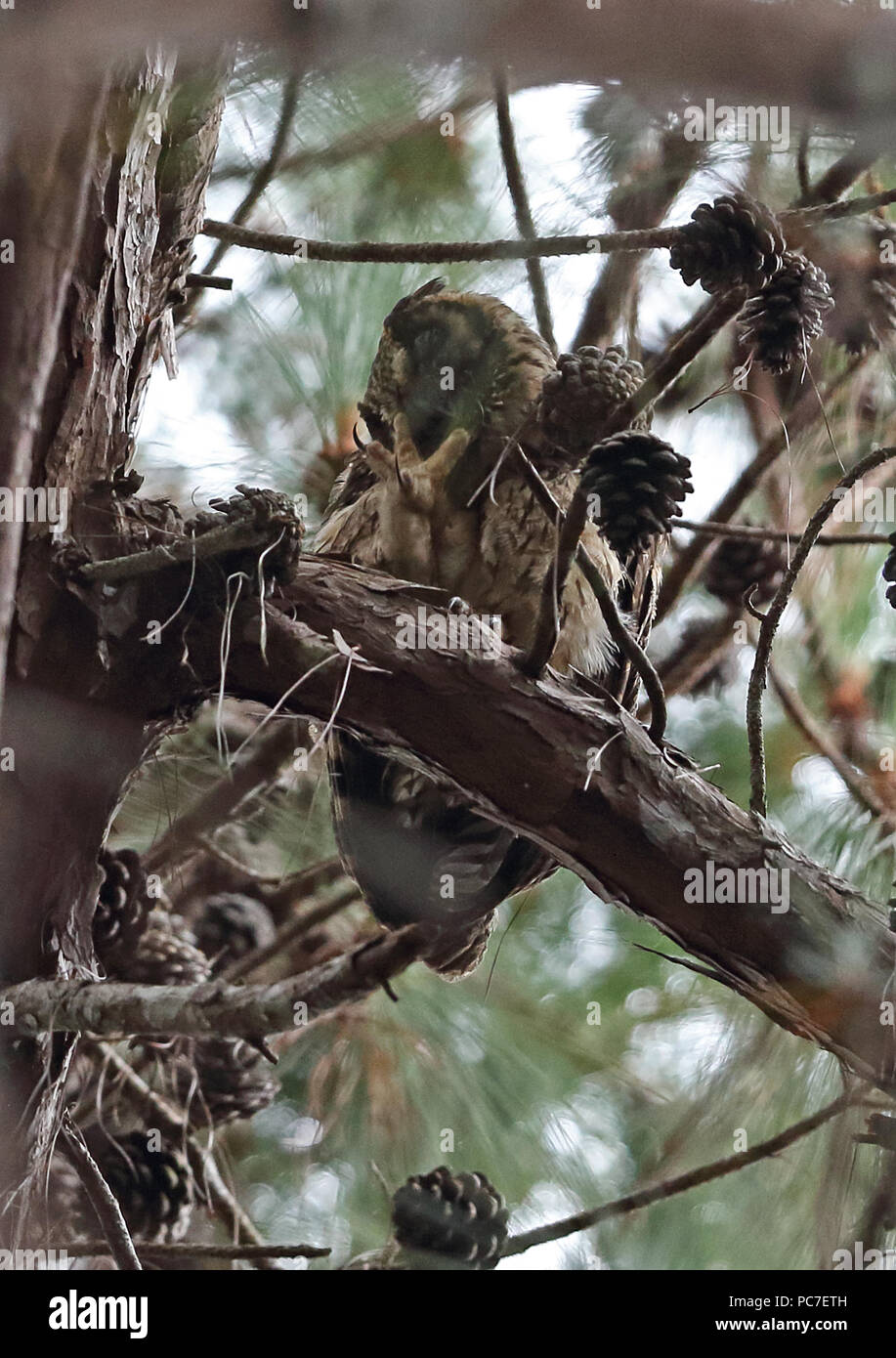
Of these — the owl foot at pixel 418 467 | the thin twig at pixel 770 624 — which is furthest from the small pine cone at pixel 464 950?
the owl foot at pixel 418 467

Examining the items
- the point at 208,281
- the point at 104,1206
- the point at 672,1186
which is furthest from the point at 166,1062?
the point at 208,281

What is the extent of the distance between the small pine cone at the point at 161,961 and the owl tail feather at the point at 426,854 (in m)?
0.19

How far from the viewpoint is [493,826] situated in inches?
49.1

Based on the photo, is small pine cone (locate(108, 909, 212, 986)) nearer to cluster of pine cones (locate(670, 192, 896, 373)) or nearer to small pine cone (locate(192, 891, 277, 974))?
small pine cone (locate(192, 891, 277, 974))

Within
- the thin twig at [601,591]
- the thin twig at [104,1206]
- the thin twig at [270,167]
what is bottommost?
the thin twig at [104,1206]

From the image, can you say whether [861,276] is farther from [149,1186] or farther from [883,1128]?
[149,1186]

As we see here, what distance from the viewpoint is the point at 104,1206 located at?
1.02 m

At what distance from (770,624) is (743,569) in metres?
0.51

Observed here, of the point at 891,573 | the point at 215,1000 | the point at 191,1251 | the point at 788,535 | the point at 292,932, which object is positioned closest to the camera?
the point at 215,1000

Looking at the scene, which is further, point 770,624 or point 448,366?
point 448,366

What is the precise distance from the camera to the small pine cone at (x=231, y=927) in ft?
5.05

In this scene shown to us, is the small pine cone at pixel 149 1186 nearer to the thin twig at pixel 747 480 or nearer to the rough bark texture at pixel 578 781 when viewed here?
the rough bark texture at pixel 578 781

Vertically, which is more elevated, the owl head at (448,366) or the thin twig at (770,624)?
the owl head at (448,366)

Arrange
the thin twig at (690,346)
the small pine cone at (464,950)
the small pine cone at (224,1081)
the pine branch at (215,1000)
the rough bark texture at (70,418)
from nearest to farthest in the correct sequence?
the pine branch at (215,1000) → the thin twig at (690,346) → the rough bark texture at (70,418) → the small pine cone at (464,950) → the small pine cone at (224,1081)
